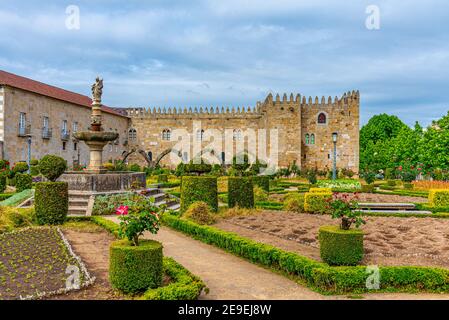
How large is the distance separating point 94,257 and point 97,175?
256 inches

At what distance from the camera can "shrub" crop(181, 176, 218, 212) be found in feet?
38.9

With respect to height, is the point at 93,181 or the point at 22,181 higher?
the point at 93,181

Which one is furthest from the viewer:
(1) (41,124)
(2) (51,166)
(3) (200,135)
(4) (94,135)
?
(3) (200,135)

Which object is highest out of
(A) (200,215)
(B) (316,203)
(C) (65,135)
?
(C) (65,135)

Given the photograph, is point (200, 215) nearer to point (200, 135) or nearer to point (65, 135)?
point (65, 135)

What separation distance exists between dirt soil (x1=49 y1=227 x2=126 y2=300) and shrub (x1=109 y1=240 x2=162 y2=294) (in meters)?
0.20

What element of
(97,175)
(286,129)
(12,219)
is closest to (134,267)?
(12,219)

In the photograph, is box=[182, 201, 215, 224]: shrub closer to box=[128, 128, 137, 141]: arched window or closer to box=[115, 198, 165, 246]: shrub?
box=[115, 198, 165, 246]: shrub

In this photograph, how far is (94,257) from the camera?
698 centimetres

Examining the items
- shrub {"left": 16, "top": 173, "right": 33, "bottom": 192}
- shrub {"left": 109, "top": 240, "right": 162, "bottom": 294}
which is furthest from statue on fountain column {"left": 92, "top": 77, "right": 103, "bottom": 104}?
shrub {"left": 109, "top": 240, "right": 162, "bottom": 294}

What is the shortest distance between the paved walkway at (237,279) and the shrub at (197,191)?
3.42 meters

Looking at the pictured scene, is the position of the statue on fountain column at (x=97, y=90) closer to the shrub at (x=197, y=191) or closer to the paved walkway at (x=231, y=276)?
the shrub at (x=197, y=191)

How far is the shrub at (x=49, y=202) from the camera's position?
10055 mm
